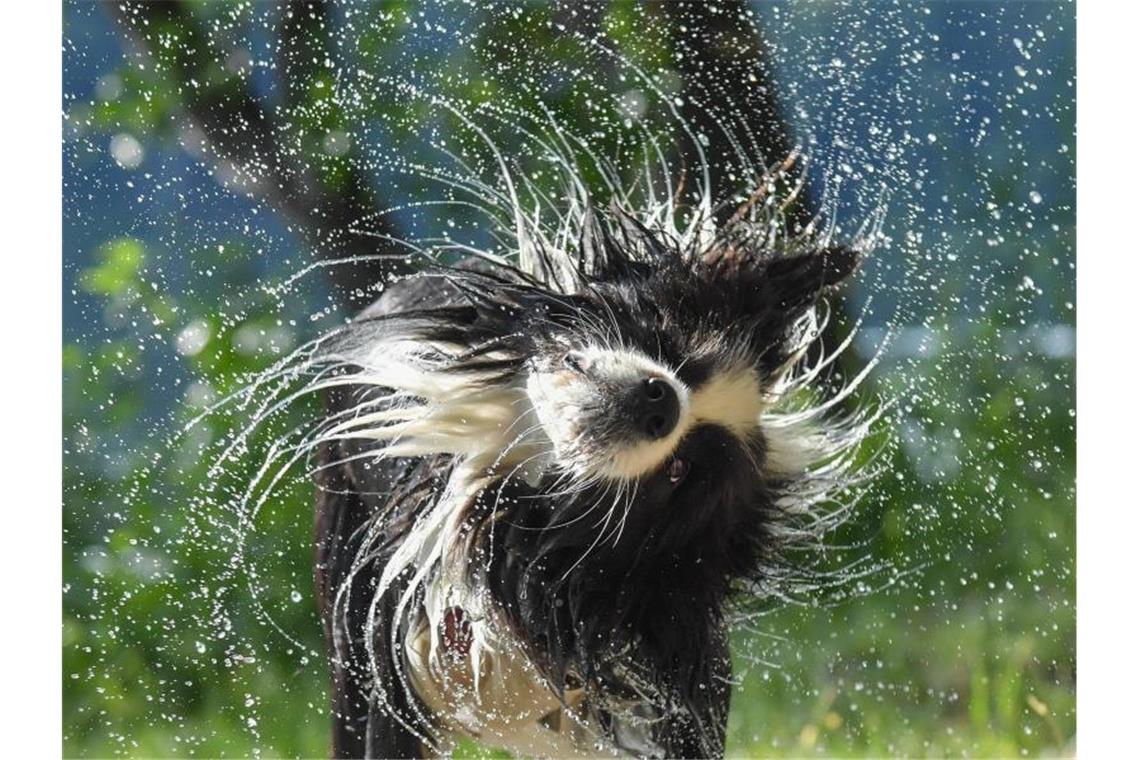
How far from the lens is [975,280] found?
2.00 meters

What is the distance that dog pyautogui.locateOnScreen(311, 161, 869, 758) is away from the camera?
157 centimetres

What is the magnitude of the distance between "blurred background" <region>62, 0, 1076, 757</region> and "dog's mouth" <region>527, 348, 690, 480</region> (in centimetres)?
49

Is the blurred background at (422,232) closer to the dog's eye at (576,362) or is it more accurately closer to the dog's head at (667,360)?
the dog's head at (667,360)

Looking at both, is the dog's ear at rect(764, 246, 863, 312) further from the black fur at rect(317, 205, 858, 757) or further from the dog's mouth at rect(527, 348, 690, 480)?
the dog's mouth at rect(527, 348, 690, 480)

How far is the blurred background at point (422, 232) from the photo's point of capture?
6.44 ft

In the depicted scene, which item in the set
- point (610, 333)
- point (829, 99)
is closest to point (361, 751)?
point (610, 333)

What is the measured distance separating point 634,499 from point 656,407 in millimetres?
140
